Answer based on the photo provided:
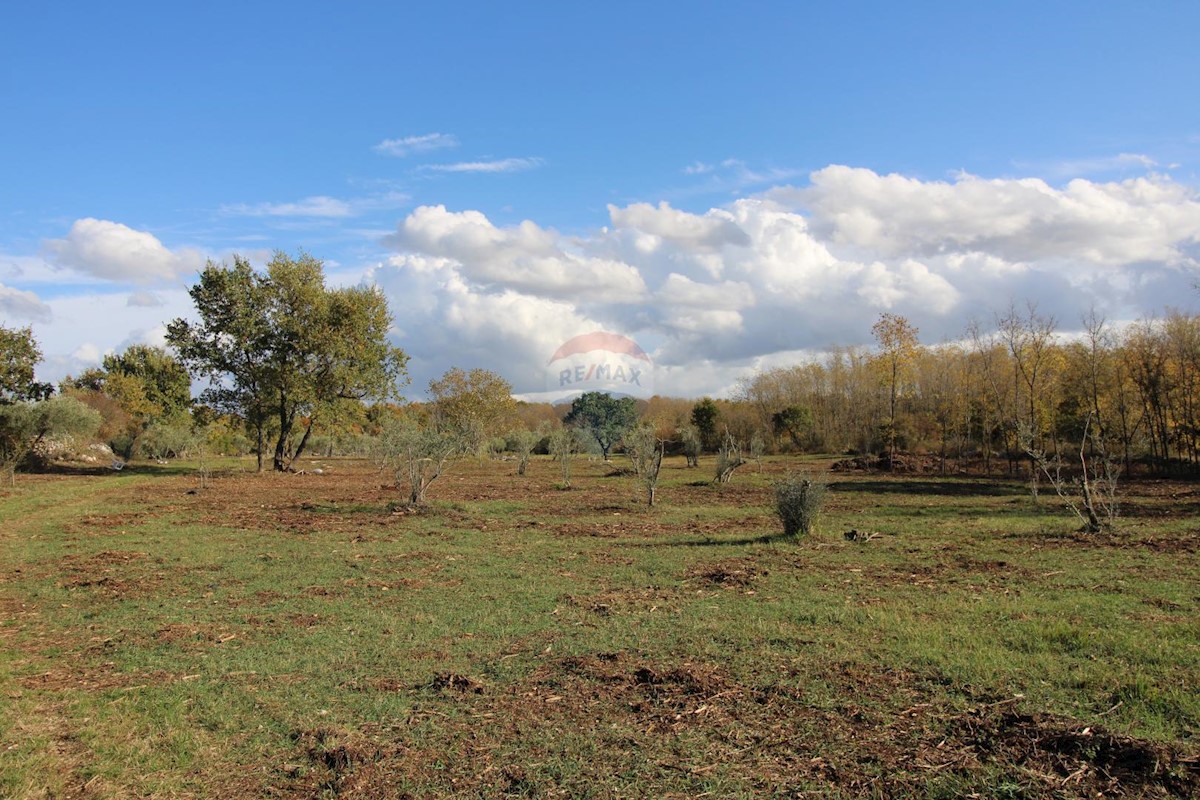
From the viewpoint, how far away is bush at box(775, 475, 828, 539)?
46.5 feet

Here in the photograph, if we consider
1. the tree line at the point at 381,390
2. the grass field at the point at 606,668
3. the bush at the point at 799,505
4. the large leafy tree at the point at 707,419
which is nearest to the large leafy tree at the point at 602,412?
the large leafy tree at the point at 707,419

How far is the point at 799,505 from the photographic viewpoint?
46.6ft

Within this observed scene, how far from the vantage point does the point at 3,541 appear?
14375mm

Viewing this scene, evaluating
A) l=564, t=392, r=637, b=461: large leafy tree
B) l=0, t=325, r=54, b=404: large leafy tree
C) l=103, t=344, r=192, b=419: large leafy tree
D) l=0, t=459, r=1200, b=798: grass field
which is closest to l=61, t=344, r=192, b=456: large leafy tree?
l=103, t=344, r=192, b=419: large leafy tree

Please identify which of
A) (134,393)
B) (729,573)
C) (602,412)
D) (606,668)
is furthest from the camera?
(602,412)

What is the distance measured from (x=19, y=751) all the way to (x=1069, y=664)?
786cm

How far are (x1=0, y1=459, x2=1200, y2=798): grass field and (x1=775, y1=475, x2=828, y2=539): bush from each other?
0.64m

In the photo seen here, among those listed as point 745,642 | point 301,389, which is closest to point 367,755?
point 745,642

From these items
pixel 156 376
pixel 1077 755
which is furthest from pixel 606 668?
pixel 156 376

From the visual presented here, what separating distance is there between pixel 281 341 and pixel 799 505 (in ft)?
97.8

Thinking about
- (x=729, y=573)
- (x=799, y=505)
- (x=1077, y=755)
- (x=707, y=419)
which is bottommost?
(x=729, y=573)

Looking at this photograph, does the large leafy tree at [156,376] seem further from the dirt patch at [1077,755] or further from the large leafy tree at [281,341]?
the dirt patch at [1077,755]

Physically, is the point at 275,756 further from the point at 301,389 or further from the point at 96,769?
the point at 301,389

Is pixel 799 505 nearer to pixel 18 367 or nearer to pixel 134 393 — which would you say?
pixel 18 367
